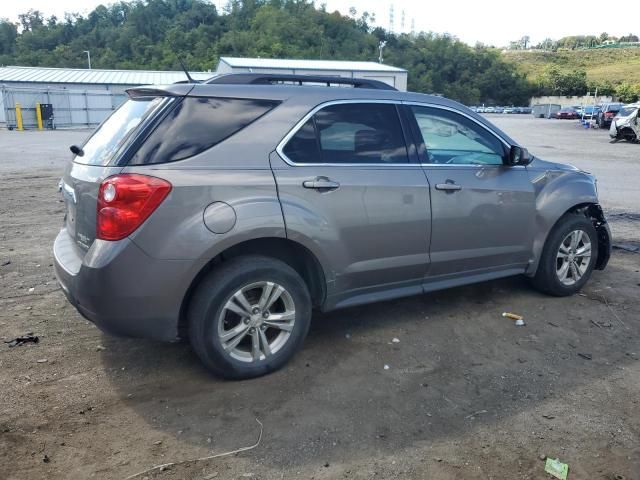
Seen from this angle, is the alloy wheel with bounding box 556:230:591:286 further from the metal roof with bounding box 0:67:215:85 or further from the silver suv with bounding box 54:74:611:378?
the metal roof with bounding box 0:67:215:85

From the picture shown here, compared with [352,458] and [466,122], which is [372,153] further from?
[352,458]

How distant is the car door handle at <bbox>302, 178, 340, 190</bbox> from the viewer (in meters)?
3.50

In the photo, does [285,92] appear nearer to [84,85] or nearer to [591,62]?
[84,85]

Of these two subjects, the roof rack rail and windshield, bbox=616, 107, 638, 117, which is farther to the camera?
windshield, bbox=616, 107, 638, 117

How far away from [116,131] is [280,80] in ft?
3.91

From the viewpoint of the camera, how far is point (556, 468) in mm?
2729

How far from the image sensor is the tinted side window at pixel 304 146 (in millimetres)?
3529

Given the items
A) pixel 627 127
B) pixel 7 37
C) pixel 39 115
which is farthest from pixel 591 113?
pixel 7 37

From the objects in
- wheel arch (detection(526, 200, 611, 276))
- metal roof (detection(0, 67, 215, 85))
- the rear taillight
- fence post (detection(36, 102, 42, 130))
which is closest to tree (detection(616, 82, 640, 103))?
metal roof (detection(0, 67, 215, 85))

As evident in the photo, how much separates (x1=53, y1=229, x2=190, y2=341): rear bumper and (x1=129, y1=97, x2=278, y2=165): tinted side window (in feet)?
1.80

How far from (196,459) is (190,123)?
6.19 feet

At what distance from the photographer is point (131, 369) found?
3635 mm

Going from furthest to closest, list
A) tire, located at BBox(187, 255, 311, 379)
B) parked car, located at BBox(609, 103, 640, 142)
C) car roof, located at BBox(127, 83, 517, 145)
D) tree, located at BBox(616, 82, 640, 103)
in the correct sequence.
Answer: tree, located at BBox(616, 82, 640, 103), parked car, located at BBox(609, 103, 640, 142), car roof, located at BBox(127, 83, 517, 145), tire, located at BBox(187, 255, 311, 379)

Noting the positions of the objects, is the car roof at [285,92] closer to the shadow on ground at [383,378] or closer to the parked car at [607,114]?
the shadow on ground at [383,378]
